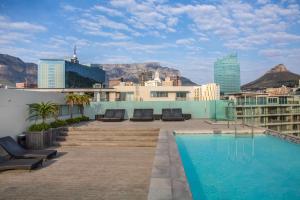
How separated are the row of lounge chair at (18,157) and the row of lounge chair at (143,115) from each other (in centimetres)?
1181

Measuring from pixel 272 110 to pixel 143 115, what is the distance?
3440 centimetres

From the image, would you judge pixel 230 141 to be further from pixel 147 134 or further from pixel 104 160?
pixel 104 160

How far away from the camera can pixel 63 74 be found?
13550 centimetres

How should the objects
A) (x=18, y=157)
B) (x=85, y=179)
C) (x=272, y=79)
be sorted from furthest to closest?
1. (x=272, y=79)
2. (x=18, y=157)
3. (x=85, y=179)

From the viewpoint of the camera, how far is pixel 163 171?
6250 mm

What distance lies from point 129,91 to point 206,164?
139 feet

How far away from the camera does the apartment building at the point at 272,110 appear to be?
41.2 metres

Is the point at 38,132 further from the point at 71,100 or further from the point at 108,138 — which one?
the point at 71,100

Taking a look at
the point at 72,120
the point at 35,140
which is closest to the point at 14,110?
the point at 35,140

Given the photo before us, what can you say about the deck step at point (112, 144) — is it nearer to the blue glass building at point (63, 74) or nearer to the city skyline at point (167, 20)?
the city skyline at point (167, 20)

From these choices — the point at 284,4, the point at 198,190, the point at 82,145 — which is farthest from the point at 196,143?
the point at 284,4

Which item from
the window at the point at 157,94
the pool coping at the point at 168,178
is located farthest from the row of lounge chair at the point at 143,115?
the window at the point at 157,94

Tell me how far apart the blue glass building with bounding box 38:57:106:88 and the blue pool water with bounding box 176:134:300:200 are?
12818 centimetres

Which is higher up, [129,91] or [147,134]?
[129,91]
